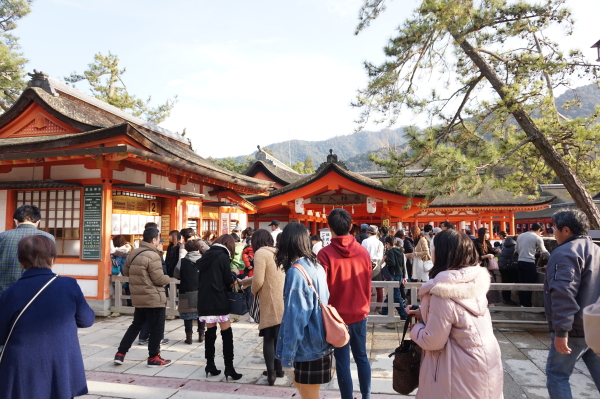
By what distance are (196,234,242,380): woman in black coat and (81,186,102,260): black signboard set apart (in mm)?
4387

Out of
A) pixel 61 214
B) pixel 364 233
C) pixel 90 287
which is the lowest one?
pixel 90 287

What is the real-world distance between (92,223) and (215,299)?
188 inches

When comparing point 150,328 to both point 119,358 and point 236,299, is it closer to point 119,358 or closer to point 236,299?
point 119,358

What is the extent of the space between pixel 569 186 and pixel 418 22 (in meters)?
4.78

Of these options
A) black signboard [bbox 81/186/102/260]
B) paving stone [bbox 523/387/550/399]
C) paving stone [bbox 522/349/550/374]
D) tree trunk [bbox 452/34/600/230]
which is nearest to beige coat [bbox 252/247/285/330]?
paving stone [bbox 523/387/550/399]

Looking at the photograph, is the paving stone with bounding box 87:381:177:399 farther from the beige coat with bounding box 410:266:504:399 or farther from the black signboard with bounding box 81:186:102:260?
the black signboard with bounding box 81:186:102:260

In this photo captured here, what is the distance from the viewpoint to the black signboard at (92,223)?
7926 millimetres

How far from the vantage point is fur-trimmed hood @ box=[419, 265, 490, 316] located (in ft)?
7.73

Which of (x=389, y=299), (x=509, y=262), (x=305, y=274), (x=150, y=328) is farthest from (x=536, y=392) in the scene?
(x=509, y=262)

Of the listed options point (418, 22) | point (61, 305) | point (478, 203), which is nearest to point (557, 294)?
point (61, 305)

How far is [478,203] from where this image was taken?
20.3 meters

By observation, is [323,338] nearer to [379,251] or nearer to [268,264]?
[268,264]

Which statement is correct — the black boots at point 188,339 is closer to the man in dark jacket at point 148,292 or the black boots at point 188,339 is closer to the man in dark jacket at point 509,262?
the man in dark jacket at point 148,292

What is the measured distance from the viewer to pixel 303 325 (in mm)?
2859
